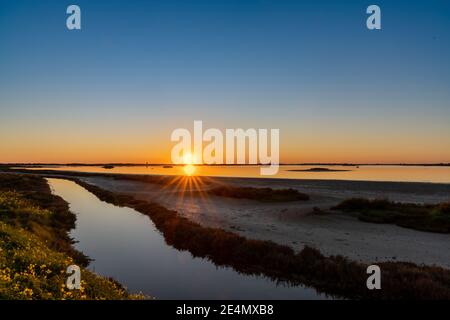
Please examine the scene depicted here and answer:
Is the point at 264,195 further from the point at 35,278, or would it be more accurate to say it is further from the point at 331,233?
the point at 35,278

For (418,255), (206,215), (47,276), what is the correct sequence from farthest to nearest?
(206,215), (418,255), (47,276)

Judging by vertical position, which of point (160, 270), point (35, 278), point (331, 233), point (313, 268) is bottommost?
point (160, 270)

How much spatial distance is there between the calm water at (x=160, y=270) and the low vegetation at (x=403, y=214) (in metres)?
18.4

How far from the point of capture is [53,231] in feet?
84.4

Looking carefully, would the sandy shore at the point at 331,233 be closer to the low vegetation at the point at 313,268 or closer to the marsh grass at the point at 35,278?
the low vegetation at the point at 313,268

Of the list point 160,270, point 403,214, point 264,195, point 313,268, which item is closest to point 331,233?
point 313,268

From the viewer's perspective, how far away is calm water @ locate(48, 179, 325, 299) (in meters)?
15.8

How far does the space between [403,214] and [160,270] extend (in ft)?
82.1

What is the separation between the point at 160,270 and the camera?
1923 cm

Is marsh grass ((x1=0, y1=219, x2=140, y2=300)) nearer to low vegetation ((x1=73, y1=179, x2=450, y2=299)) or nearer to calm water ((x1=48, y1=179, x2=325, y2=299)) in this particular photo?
calm water ((x1=48, y1=179, x2=325, y2=299))
